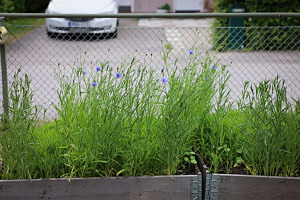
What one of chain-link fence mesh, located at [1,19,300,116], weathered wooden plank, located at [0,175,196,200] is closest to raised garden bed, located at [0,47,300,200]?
weathered wooden plank, located at [0,175,196,200]

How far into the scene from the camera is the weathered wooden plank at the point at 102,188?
2.84 metres

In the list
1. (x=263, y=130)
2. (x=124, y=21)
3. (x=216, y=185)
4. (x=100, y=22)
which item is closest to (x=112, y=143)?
(x=216, y=185)

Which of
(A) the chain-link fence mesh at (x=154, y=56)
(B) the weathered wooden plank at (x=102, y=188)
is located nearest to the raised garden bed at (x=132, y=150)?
(B) the weathered wooden plank at (x=102, y=188)

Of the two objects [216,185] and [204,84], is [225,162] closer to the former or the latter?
[216,185]

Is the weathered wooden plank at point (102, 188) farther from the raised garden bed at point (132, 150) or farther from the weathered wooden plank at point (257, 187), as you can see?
the weathered wooden plank at point (257, 187)

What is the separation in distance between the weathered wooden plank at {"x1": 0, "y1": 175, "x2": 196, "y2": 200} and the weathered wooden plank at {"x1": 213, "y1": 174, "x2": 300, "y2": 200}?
288mm

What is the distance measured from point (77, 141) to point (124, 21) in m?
12.8

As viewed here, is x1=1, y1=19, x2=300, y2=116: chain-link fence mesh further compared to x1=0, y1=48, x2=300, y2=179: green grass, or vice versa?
x1=1, y1=19, x2=300, y2=116: chain-link fence mesh

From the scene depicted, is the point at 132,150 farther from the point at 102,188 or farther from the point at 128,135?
the point at 102,188

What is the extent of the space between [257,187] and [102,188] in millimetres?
1170

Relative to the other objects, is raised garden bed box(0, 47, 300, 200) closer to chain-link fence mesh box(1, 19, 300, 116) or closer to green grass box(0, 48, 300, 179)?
green grass box(0, 48, 300, 179)

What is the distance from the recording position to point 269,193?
9.75 feet

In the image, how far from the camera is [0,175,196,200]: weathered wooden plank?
9.32 feet

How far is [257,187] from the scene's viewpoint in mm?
2955
